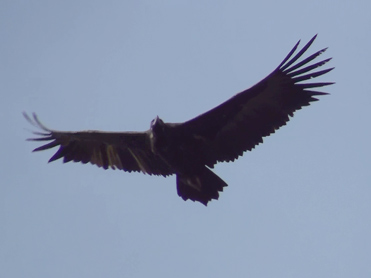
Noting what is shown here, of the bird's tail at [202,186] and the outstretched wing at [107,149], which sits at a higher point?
the outstretched wing at [107,149]

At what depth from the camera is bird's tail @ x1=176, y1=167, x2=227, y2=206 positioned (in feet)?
60.4

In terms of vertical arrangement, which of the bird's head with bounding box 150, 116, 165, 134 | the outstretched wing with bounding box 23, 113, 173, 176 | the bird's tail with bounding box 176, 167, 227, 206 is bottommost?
the bird's tail with bounding box 176, 167, 227, 206

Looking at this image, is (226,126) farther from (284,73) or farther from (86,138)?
(86,138)

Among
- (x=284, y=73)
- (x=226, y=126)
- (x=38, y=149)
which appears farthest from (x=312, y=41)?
(x=38, y=149)

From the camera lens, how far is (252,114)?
61.1ft

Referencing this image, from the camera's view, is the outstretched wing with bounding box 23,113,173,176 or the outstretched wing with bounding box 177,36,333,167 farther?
the outstretched wing with bounding box 23,113,173,176

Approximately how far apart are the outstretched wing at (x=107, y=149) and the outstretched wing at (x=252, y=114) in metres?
1.00

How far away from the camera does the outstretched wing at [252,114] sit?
1820 centimetres

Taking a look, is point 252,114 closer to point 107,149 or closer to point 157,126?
point 157,126

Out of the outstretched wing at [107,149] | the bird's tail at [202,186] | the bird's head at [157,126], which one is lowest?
the bird's tail at [202,186]

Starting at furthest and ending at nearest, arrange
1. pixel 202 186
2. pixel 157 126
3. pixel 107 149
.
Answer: pixel 107 149 → pixel 202 186 → pixel 157 126

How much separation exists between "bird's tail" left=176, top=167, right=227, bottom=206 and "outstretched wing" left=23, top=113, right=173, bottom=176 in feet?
2.98

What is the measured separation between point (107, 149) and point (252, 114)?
9.80 ft

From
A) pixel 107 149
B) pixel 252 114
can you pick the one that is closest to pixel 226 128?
pixel 252 114
